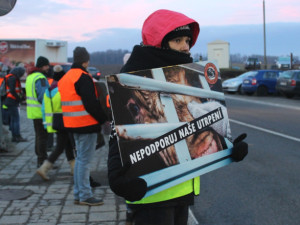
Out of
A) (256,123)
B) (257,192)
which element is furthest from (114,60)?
(257,192)

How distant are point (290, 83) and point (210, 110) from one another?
22777mm

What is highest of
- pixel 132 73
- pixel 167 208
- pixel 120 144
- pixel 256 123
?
pixel 132 73

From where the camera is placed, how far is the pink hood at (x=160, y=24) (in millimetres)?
2535

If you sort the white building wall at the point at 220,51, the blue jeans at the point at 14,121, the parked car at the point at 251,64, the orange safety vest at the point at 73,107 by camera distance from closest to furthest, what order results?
the orange safety vest at the point at 73,107 → the blue jeans at the point at 14,121 → the parked car at the point at 251,64 → the white building wall at the point at 220,51

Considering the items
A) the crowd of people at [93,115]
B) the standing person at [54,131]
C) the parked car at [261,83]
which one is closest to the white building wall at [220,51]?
the parked car at [261,83]

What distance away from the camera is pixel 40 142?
7852mm

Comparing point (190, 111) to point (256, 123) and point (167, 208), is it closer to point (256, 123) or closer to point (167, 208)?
point (167, 208)

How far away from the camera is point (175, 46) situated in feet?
8.58

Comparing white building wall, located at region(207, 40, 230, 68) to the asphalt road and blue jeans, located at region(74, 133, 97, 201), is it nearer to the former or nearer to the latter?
the asphalt road

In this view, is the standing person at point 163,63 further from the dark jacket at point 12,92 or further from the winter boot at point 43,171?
the dark jacket at point 12,92

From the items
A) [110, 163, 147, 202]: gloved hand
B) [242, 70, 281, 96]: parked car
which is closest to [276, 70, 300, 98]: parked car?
[242, 70, 281, 96]: parked car

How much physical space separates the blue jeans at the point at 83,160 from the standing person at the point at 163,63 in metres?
2.84

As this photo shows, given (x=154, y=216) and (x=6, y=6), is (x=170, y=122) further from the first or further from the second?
(x=6, y=6)

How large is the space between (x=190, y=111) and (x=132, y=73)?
40 cm
